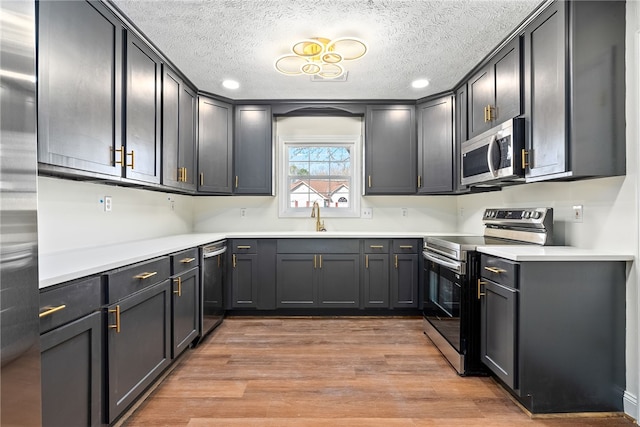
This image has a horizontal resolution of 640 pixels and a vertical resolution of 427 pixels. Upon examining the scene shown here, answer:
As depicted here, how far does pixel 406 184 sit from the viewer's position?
3.70 m

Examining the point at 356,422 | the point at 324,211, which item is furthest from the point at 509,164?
the point at 324,211

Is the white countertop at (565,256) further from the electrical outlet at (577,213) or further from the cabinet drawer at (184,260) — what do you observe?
the cabinet drawer at (184,260)

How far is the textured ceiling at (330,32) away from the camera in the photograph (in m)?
2.00

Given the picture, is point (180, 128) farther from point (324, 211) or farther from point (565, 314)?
point (565, 314)

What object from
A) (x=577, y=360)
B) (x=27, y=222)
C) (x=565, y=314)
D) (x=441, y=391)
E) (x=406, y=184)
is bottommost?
(x=441, y=391)

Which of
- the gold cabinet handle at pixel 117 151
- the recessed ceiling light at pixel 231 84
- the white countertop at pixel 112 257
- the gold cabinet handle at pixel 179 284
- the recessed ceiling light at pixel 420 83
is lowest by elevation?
the gold cabinet handle at pixel 179 284

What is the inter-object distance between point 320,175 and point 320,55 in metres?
1.87

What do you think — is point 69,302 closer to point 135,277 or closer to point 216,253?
point 135,277

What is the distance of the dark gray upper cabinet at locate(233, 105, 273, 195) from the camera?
3676 mm

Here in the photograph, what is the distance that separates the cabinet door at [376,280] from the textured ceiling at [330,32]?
70.0 inches

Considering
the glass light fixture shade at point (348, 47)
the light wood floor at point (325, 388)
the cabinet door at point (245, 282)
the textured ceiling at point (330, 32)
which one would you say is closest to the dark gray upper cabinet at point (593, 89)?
the textured ceiling at point (330, 32)

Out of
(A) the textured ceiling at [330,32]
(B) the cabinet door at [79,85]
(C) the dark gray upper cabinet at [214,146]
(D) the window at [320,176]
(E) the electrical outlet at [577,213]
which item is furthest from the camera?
(D) the window at [320,176]

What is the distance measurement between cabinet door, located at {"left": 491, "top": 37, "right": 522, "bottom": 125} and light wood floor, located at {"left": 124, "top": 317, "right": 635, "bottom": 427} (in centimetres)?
186

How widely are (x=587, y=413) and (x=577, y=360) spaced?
298 millimetres
